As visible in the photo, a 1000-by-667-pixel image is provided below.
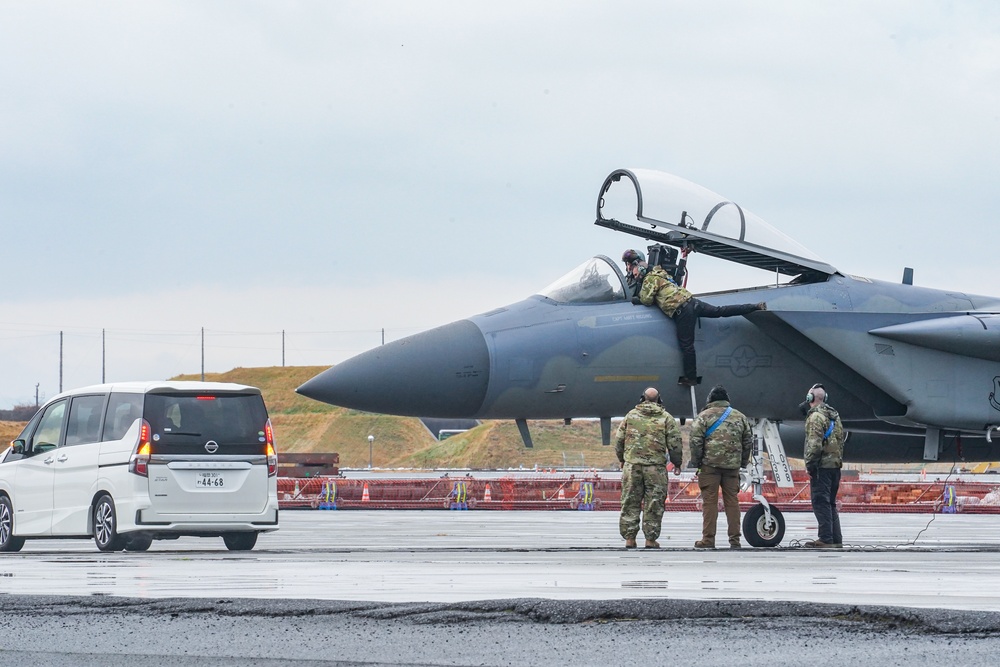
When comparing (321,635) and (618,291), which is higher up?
(618,291)

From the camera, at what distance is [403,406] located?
11.6m

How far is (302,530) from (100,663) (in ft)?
43.6

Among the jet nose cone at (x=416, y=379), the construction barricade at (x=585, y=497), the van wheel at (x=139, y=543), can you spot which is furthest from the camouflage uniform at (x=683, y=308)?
the construction barricade at (x=585, y=497)

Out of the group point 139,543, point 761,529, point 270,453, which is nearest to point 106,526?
point 139,543

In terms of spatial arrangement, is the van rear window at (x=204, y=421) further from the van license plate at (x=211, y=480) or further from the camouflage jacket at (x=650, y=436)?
the camouflage jacket at (x=650, y=436)

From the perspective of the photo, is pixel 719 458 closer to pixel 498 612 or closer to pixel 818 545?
pixel 818 545

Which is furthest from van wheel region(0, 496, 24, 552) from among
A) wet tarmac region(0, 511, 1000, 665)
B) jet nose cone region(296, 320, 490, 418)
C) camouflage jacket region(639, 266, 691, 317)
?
camouflage jacket region(639, 266, 691, 317)

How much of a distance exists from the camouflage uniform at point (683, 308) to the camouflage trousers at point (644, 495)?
3.46ft

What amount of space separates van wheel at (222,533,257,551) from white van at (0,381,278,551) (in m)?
0.01

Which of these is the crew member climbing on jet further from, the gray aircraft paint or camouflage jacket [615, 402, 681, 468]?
camouflage jacket [615, 402, 681, 468]

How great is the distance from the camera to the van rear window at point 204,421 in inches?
488

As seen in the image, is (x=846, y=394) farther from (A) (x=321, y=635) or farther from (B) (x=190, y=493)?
(A) (x=321, y=635)

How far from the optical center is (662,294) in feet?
39.6

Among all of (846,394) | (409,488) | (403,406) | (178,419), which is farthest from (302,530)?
(409,488)
